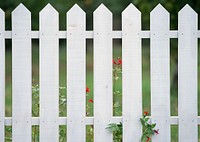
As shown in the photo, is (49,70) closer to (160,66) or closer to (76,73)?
(76,73)

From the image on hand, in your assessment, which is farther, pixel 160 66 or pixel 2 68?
pixel 160 66

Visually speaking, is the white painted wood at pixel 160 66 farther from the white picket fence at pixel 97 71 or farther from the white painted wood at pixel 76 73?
the white painted wood at pixel 76 73

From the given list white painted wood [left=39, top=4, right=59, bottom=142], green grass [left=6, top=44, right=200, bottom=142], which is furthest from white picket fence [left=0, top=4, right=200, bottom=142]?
green grass [left=6, top=44, right=200, bottom=142]

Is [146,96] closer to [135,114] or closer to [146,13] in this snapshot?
[146,13]

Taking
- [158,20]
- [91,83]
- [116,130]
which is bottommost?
[116,130]

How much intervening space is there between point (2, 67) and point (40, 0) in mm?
11104

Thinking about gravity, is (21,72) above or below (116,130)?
above

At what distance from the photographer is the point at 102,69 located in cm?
443

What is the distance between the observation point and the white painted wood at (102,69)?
441 cm

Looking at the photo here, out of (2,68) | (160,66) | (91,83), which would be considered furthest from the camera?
(91,83)

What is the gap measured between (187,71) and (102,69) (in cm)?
79

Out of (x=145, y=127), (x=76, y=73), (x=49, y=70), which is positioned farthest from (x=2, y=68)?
(x=145, y=127)

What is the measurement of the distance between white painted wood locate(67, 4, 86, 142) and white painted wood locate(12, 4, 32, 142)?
358mm

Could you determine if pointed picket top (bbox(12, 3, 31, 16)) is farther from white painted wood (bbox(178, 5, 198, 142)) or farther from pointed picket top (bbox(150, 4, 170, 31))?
white painted wood (bbox(178, 5, 198, 142))
